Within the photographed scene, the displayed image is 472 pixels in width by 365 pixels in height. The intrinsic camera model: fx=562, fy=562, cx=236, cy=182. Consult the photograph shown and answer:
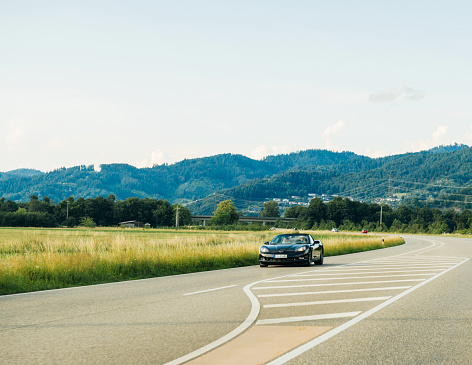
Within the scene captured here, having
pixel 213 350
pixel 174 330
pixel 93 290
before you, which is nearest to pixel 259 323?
pixel 174 330

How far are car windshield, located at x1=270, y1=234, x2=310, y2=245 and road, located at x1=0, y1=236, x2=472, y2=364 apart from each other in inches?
310

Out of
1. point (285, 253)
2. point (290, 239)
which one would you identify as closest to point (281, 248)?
point (285, 253)

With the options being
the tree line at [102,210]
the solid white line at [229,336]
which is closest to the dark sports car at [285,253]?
the solid white line at [229,336]

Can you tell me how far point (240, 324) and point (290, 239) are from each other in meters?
15.0

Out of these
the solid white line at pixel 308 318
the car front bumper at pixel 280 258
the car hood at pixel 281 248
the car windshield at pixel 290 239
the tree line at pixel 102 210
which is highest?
the tree line at pixel 102 210

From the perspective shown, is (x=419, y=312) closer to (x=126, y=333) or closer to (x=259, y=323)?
(x=259, y=323)

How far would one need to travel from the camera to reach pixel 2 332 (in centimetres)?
790

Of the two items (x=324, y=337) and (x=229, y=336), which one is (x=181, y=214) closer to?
(x=229, y=336)

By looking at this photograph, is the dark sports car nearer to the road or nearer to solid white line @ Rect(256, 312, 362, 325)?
the road

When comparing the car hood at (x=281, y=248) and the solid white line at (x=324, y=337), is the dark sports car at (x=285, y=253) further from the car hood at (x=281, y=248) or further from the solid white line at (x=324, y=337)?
the solid white line at (x=324, y=337)

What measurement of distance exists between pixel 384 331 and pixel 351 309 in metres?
2.22

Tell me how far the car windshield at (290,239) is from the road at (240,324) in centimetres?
789

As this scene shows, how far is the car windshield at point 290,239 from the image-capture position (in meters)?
22.9

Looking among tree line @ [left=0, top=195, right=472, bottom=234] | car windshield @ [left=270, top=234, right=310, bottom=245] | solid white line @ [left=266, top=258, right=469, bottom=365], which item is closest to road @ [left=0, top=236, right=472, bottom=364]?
solid white line @ [left=266, top=258, right=469, bottom=365]
